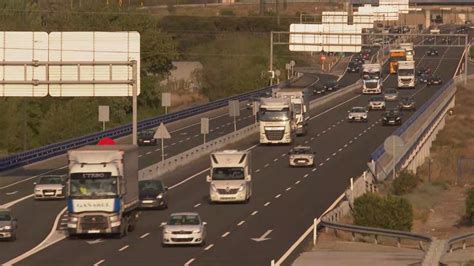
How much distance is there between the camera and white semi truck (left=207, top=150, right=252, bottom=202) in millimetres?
55969

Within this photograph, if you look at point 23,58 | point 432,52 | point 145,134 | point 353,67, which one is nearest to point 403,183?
point 23,58

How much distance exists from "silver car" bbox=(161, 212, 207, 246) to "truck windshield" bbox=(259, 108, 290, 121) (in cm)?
3882

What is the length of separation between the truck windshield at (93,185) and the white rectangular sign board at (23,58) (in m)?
20.8

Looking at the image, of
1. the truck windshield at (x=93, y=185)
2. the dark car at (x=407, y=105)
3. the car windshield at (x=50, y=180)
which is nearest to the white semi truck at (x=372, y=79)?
the dark car at (x=407, y=105)

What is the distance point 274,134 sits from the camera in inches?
3290

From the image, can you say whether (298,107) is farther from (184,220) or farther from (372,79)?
(184,220)

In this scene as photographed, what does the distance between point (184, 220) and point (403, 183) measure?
82.3 ft

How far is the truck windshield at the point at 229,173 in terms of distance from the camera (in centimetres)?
5638

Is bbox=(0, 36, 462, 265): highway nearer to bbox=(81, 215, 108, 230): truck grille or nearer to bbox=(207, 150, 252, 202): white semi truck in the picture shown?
bbox=(207, 150, 252, 202): white semi truck

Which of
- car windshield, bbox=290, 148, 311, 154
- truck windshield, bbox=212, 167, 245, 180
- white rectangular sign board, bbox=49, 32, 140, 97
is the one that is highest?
white rectangular sign board, bbox=49, 32, 140, 97

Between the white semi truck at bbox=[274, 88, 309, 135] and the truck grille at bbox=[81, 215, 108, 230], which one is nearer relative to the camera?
the truck grille at bbox=[81, 215, 108, 230]

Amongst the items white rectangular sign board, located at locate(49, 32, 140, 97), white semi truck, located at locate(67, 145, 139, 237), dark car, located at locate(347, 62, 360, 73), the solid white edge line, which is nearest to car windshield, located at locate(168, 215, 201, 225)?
white semi truck, located at locate(67, 145, 139, 237)

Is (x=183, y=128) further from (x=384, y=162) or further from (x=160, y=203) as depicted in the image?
(x=160, y=203)

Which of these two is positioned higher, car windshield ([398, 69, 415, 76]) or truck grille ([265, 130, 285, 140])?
car windshield ([398, 69, 415, 76])
